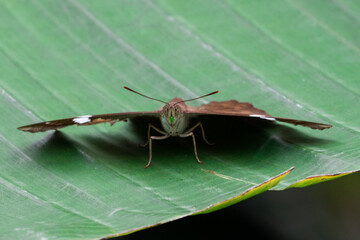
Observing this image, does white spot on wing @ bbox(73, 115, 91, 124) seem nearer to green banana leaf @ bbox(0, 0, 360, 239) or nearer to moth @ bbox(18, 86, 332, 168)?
moth @ bbox(18, 86, 332, 168)

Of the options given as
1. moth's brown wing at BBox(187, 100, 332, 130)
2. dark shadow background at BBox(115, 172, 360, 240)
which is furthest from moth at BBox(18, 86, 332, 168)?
dark shadow background at BBox(115, 172, 360, 240)

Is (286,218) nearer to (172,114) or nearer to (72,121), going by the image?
(172,114)

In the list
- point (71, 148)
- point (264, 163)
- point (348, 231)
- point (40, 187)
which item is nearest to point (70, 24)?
point (71, 148)

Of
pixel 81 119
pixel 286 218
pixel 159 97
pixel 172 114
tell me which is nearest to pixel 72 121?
pixel 81 119

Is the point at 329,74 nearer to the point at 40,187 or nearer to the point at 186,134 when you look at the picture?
the point at 186,134

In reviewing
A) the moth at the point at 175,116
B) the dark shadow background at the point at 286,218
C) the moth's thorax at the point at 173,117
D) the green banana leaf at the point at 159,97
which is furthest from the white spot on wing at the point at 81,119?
the dark shadow background at the point at 286,218
